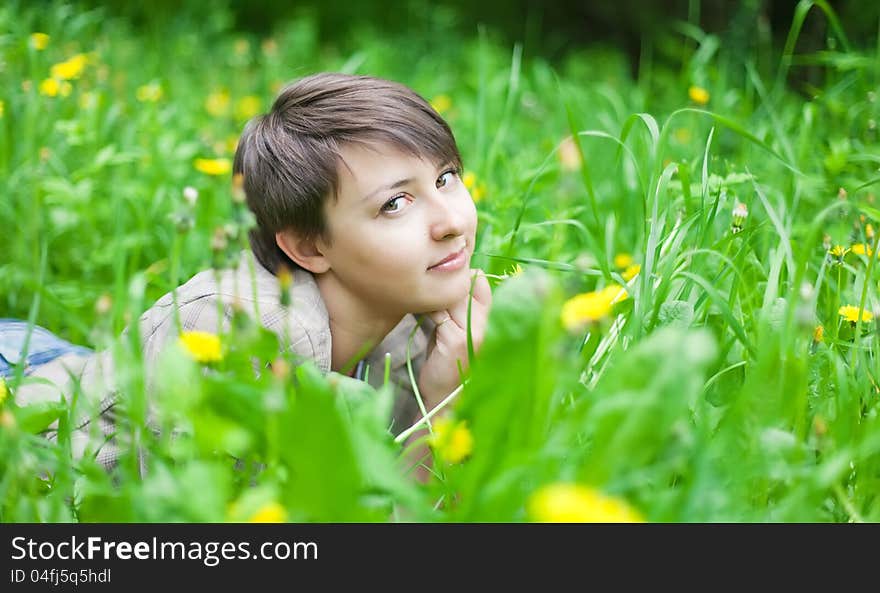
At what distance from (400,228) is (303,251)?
25cm

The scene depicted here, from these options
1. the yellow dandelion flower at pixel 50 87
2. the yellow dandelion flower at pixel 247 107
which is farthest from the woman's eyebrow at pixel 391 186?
the yellow dandelion flower at pixel 247 107

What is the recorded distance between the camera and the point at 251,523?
1.01 meters

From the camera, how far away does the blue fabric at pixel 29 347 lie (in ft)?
6.42

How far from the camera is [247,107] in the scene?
3652 millimetres

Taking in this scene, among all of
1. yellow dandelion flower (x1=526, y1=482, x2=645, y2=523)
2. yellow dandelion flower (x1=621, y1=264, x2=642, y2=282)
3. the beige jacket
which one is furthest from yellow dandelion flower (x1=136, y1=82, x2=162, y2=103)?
yellow dandelion flower (x1=526, y1=482, x2=645, y2=523)

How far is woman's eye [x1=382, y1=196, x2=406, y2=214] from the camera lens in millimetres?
1767

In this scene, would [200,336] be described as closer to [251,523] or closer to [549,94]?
[251,523]

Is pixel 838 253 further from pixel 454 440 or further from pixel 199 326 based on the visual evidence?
pixel 199 326

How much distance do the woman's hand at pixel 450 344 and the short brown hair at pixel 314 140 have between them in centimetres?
27

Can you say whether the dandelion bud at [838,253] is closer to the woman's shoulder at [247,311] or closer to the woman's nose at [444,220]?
the woman's nose at [444,220]

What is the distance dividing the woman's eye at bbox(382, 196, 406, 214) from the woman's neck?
21 centimetres

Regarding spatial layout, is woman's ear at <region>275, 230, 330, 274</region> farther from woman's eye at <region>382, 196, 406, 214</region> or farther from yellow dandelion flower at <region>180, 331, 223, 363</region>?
yellow dandelion flower at <region>180, 331, 223, 363</region>

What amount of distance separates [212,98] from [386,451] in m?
2.90
